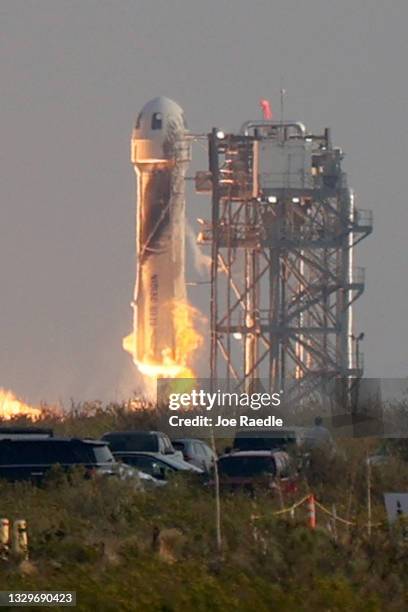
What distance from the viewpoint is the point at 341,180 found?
238ft

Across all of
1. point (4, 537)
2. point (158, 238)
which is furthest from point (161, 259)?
point (4, 537)

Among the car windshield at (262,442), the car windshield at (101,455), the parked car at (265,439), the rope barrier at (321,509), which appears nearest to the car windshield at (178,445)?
the parked car at (265,439)

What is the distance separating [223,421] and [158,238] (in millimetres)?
12155

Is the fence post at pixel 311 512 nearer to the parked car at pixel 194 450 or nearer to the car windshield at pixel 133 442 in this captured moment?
the car windshield at pixel 133 442

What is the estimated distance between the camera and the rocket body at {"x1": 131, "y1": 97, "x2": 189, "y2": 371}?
71.4 metres

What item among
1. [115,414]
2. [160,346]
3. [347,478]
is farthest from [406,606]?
[160,346]

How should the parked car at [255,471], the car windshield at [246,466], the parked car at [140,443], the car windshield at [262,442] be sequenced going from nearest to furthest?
the parked car at [255,471], the car windshield at [246,466], the parked car at [140,443], the car windshield at [262,442]

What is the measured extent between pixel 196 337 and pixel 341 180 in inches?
287

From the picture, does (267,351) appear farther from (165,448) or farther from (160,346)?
(165,448)

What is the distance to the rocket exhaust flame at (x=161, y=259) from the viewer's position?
71375 millimetres

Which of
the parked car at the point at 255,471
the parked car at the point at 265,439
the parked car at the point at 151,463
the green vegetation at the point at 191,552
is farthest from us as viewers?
the parked car at the point at 265,439

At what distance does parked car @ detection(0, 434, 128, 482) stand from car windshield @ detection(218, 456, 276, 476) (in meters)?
2.24

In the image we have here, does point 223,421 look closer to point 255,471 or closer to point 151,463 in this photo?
point 151,463

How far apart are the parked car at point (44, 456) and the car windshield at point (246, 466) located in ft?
7.34
